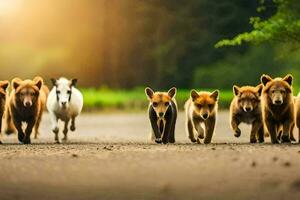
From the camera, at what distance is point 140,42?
66.5 meters

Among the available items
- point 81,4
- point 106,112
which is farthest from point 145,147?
point 81,4

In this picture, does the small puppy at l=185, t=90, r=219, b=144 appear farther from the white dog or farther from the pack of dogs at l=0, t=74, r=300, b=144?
the white dog

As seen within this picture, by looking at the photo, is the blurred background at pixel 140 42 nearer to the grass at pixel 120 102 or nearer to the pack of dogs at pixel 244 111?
the grass at pixel 120 102

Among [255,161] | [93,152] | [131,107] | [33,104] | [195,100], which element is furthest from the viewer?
[131,107]

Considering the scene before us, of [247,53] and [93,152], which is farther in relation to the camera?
[247,53]

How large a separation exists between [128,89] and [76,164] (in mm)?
50721

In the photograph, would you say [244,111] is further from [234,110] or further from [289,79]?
[289,79]

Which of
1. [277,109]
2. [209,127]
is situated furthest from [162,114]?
[277,109]

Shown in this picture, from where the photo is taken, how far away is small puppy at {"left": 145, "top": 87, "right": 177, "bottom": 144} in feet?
56.8

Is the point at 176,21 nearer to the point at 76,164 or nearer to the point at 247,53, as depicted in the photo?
the point at 247,53

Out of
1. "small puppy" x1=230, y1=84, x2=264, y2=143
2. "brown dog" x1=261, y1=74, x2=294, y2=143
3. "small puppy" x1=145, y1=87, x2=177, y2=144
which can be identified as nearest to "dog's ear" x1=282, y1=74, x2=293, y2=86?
"brown dog" x1=261, y1=74, x2=294, y2=143

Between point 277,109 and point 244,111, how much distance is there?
2.02 feet

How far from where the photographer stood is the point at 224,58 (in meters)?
67.6

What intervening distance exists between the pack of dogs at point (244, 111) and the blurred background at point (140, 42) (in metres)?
43.7
